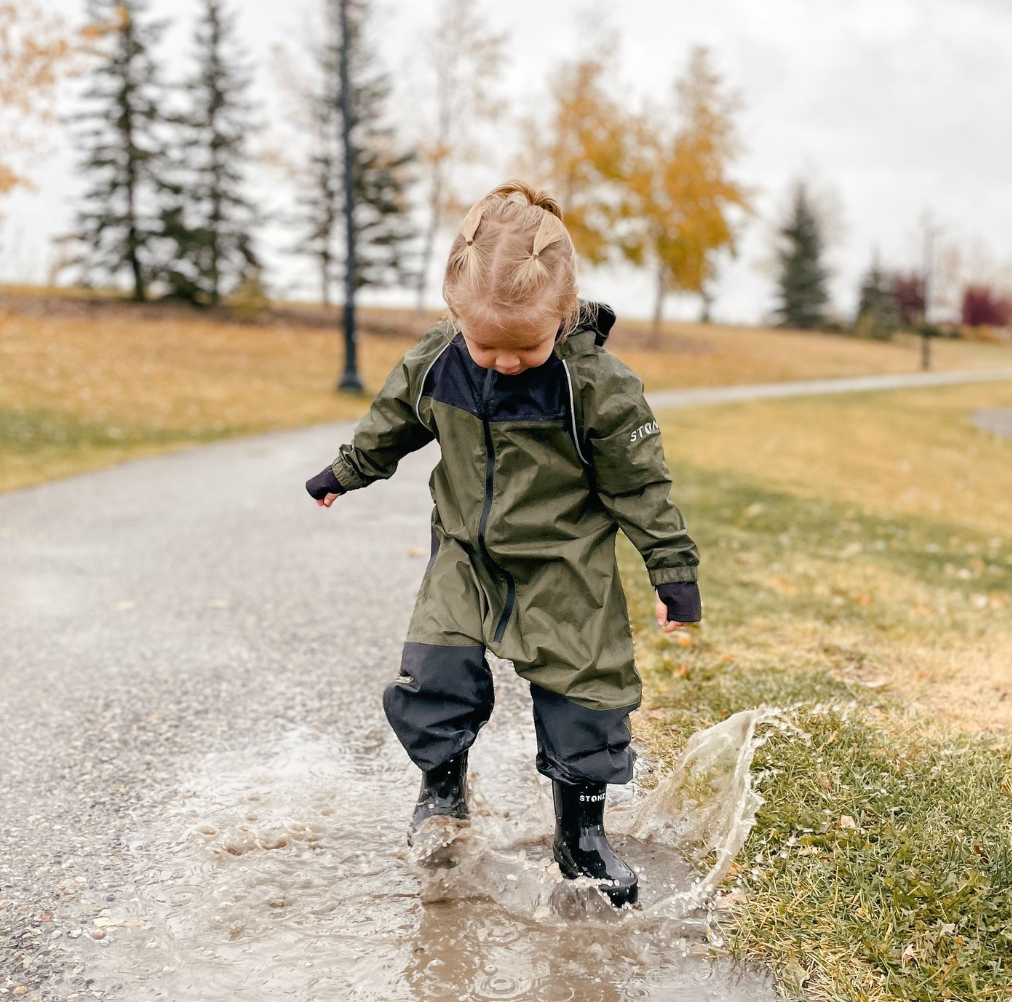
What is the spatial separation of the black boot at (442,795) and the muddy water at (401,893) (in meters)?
0.08

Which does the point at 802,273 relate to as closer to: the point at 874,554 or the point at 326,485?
the point at 874,554

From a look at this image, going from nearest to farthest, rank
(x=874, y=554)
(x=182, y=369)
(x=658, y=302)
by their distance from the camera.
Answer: (x=874, y=554) < (x=182, y=369) < (x=658, y=302)

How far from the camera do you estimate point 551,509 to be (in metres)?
2.53

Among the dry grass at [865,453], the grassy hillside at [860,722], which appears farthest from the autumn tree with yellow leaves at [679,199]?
the grassy hillside at [860,722]

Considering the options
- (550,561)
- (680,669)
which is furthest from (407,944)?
(680,669)

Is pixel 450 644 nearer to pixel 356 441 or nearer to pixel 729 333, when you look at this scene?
pixel 356 441

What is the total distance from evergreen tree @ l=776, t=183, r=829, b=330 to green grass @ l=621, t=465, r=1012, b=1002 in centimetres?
5121

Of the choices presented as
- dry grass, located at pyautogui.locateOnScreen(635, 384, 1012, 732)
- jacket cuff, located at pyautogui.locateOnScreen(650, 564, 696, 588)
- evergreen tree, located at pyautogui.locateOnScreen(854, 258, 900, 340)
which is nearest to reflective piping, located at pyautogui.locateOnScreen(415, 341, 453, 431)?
jacket cuff, located at pyautogui.locateOnScreen(650, 564, 696, 588)

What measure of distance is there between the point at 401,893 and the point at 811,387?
2587cm

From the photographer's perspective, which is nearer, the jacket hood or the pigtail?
the pigtail

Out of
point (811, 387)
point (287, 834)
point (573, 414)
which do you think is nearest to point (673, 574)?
point (573, 414)

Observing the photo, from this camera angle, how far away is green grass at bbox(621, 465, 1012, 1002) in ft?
7.76

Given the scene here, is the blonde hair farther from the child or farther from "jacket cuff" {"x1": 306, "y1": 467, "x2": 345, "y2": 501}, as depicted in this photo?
"jacket cuff" {"x1": 306, "y1": 467, "x2": 345, "y2": 501}

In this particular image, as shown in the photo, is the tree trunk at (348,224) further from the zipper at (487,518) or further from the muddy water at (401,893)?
the zipper at (487,518)
